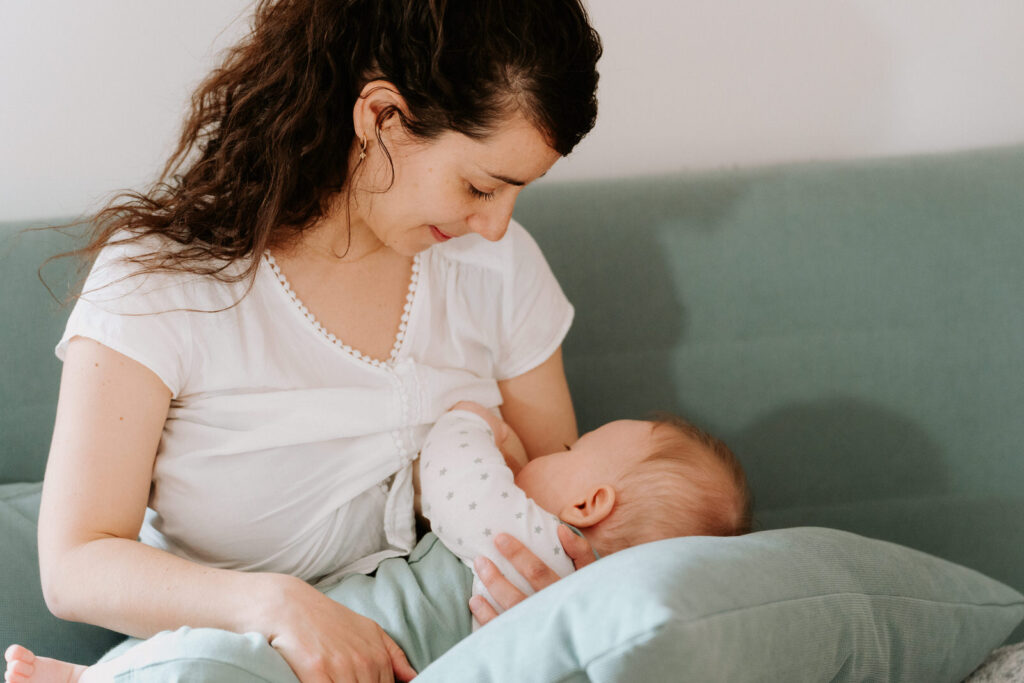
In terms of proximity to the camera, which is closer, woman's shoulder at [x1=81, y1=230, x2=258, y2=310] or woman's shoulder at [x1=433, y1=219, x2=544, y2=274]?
woman's shoulder at [x1=81, y1=230, x2=258, y2=310]

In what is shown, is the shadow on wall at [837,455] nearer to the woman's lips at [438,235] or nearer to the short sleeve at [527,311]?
the short sleeve at [527,311]

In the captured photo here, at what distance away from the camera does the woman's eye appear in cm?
121

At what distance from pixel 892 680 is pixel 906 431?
0.73m

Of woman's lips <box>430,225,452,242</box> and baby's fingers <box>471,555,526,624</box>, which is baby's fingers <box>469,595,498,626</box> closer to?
baby's fingers <box>471,555,526,624</box>

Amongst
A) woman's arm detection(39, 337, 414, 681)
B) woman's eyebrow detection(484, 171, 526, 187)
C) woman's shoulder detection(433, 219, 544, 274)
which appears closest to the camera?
woman's arm detection(39, 337, 414, 681)

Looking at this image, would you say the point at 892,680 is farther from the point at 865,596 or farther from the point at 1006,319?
the point at 1006,319

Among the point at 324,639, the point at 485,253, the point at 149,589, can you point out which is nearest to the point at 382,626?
the point at 324,639

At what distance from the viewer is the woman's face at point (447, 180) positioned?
1.16 m

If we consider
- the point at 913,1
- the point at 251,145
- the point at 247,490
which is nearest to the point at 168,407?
the point at 247,490

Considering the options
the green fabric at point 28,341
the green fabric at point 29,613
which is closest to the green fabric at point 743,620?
the green fabric at point 29,613

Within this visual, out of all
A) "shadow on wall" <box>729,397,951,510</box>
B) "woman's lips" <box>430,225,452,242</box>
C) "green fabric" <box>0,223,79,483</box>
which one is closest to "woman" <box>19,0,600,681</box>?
"woman's lips" <box>430,225,452,242</box>

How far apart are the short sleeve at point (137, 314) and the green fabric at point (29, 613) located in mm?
331

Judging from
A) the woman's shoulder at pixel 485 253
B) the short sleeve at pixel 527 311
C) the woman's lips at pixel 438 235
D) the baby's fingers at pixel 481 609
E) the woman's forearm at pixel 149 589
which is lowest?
the baby's fingers at pixel 481 609

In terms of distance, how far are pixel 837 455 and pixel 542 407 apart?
0.57 meters
